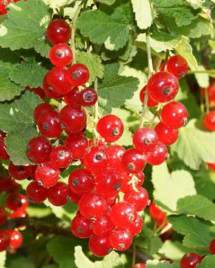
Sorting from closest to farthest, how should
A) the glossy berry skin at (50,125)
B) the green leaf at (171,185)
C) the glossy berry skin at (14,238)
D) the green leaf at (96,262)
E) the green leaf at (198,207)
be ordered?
the glossy berry skin at (50,125) → the green leaf at (96,262) → the green leaf at (198,207) → the glossy berry skin at (14,238) → the green leaf at (171,185)

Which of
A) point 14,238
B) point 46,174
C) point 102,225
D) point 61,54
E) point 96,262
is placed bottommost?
point 14,238

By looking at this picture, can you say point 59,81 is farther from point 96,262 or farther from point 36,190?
point 96,262

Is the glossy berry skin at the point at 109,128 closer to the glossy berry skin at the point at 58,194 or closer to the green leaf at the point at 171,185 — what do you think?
the glossy berry skin at the point at 58,194

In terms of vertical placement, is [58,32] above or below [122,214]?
above

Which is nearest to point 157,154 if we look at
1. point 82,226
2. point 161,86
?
point 161,86

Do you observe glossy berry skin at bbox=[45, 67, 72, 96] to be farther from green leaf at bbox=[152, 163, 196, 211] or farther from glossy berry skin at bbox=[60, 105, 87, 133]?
green leaf at bbox=[152, 163, 196, 211]

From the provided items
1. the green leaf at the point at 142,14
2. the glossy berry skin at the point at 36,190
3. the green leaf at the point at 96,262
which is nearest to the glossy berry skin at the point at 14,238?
the green leaf at the point at 96,262

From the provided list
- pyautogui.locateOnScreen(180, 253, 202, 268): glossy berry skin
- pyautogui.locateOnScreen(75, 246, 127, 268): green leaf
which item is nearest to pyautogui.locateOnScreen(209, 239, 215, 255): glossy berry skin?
pyautogui.locateOnScreen(180, 253, 202, 268): glossy berry skin
